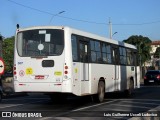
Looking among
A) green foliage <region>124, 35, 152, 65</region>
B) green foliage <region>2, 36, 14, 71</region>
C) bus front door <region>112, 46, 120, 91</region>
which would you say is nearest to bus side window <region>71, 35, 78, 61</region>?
bus front door <region>112, 46, 120, 91</region>

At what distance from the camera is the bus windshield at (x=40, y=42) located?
14641 millimetres

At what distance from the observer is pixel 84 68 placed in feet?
51.6

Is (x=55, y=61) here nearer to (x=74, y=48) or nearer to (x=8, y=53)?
(x=74, y=48)

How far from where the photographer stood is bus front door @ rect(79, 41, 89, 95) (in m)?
15.5

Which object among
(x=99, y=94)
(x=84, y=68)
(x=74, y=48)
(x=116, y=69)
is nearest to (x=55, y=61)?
(x=74, y=48)

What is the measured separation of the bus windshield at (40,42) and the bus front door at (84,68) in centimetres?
129

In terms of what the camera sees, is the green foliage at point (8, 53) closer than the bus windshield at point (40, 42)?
No

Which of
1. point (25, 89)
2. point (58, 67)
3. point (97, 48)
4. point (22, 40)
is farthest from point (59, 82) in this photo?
point (97, 48)

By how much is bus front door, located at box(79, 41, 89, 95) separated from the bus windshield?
1.29 meters

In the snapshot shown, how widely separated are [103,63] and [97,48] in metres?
0.92

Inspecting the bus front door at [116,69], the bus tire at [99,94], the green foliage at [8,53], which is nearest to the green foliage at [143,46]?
the green foliage at [8,53]

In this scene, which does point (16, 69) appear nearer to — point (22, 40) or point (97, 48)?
point (22, 40)

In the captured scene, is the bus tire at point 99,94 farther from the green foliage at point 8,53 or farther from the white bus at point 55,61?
the green foliage at point 8,53

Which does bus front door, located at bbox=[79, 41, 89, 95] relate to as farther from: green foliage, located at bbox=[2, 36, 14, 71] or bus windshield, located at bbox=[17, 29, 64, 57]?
green foliage, located at bbox=[2, 36, 14, 71]
